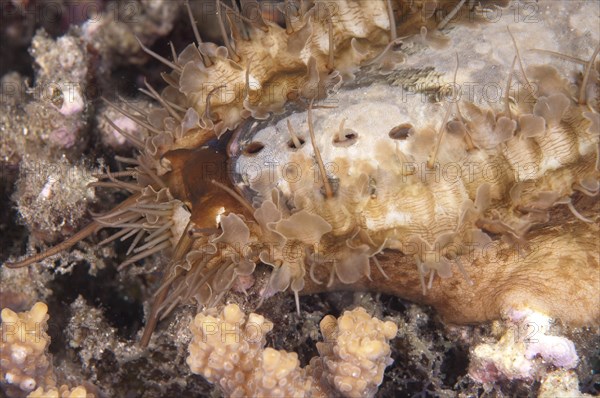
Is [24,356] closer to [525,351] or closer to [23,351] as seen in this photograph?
[23,351]

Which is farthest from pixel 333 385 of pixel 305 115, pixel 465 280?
pixel 305 115

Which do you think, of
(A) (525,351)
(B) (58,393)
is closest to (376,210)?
(A) (525,351)

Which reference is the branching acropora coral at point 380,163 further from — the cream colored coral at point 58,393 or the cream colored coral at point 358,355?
the cream colored coral at point 58,393

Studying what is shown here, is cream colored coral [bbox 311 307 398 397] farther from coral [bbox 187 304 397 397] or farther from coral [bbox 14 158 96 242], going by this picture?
coral [bbox 14 158 96 242]

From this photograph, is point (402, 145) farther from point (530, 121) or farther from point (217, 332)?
point (217, 332)

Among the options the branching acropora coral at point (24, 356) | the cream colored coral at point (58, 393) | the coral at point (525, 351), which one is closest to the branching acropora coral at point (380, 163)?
the coral at point (525, 351)

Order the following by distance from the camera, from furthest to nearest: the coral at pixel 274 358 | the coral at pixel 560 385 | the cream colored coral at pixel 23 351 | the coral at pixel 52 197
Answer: the coral at pixel 52 197
the cream colored coral at pixel 23 351
the coral at pixel 560 385
the coral at pixel 274 358

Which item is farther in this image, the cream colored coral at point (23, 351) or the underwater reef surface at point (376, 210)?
the cream colored coral at point (23, 351)

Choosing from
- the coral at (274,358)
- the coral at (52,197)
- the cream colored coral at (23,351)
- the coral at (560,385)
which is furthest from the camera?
the coral at (52,197)
